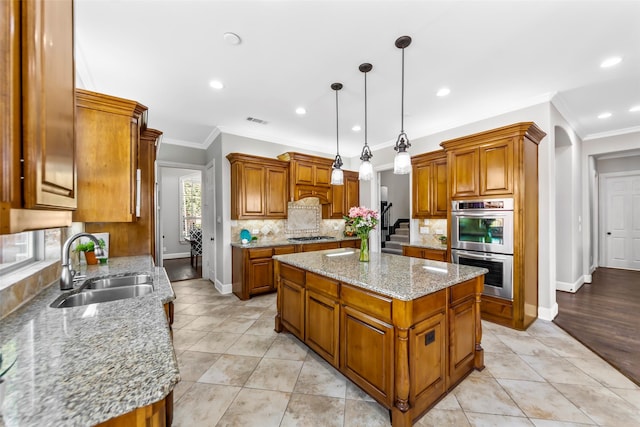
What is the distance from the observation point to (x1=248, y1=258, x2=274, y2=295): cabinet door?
13.9 ft

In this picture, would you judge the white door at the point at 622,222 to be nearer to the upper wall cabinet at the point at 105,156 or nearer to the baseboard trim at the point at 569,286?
the baseboard trim at the point at 569,286

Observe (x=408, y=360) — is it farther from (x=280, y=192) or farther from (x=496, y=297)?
(x=280, y=192)

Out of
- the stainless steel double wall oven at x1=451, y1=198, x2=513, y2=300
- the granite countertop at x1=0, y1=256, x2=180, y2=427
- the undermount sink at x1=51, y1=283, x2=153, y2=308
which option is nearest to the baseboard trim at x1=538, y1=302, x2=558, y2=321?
the stainless steel double wall oven at x1=451, y1=198, x2=513, y2=300

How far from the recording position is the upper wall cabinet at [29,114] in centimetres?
55

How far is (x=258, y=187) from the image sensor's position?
4590 mm

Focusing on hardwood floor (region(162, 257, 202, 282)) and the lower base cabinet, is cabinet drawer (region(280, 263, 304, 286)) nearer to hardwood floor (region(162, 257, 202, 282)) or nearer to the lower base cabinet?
the lower base cabinet

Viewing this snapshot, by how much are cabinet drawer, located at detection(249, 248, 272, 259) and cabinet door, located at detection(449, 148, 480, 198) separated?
118 inches

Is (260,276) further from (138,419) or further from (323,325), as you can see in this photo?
(138,419)

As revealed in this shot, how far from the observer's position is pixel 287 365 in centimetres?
242

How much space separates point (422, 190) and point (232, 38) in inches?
138

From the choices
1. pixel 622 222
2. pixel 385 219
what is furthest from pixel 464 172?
pixel 622 222

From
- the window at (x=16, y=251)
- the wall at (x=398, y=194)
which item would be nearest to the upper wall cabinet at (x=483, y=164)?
the window at (x=16, y=251)

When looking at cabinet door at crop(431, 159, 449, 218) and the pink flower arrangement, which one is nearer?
the pink flower arrangement

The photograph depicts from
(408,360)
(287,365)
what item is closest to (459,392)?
(408,360)
